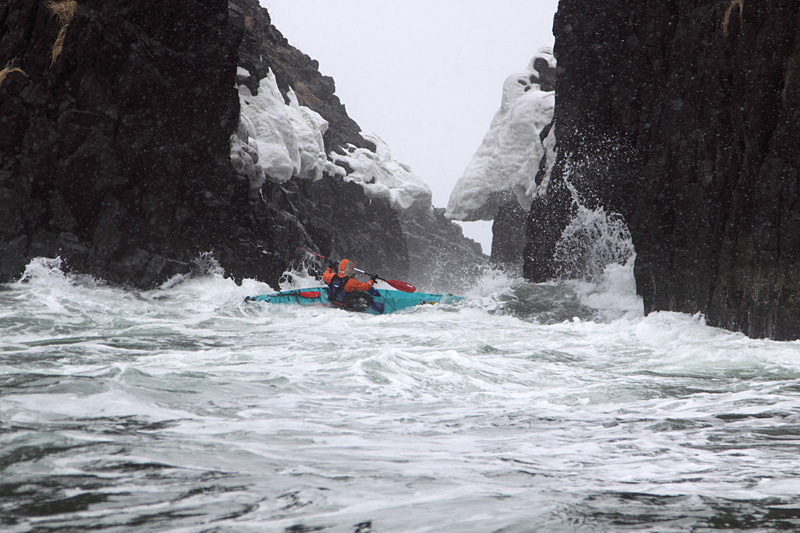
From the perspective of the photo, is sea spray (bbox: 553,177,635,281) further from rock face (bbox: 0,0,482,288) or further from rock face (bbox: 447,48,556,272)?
rock face (bbox: 0,0,482,288)

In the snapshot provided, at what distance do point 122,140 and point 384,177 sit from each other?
69.9ft

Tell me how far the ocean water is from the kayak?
13.6 feet

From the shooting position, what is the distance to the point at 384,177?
33969 millimetres

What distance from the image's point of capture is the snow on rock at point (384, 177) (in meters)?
31.7

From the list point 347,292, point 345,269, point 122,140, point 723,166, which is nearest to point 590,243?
point 345,269

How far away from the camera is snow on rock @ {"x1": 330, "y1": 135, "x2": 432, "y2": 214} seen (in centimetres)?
3172

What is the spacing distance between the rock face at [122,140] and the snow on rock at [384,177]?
14662 mm

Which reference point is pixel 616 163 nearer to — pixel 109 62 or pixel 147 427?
pixel 109 62

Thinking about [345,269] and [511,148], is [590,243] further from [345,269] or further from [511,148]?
[511,148]

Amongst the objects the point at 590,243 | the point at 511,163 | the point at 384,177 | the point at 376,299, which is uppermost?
the point at 511,163

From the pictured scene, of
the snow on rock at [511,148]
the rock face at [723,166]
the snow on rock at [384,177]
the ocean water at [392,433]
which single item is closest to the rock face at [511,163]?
the snow on rock at [511,148]

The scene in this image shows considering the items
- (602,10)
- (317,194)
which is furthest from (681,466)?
→ (317,194)

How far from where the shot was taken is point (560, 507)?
2152mm

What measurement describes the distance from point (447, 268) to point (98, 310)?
113ft
